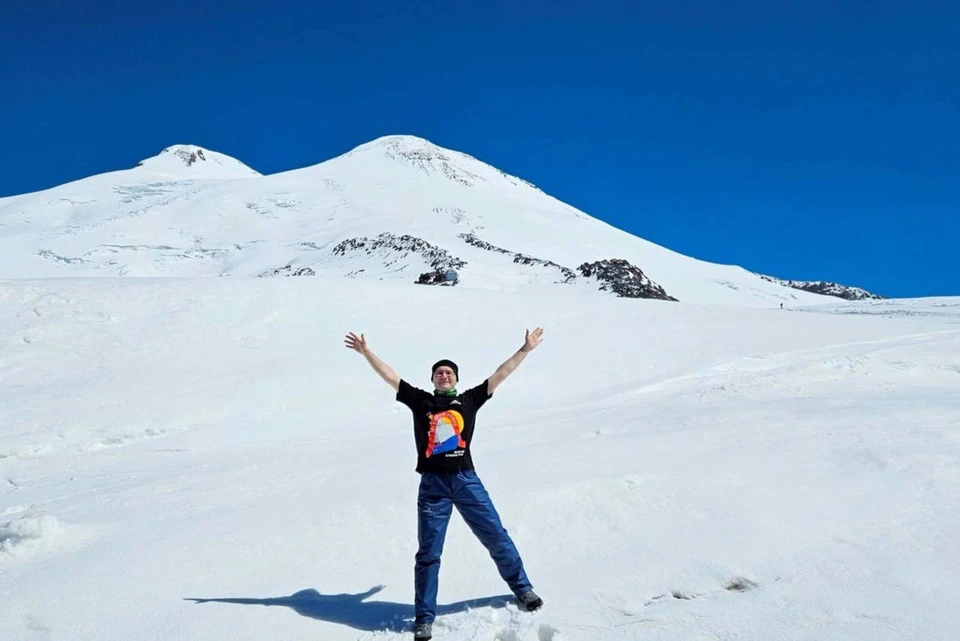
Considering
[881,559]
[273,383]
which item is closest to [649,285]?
[273,383]

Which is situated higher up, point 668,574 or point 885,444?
point 885,444

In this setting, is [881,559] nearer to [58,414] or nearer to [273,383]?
[273,383]

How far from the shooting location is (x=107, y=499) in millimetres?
7742

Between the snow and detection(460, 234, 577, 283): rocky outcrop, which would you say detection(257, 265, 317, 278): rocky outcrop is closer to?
detection(460, 234, 577, 283): rocky outcrop

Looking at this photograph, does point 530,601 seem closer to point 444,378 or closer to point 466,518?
point 466,518

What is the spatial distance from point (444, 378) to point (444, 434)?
1.16 feet

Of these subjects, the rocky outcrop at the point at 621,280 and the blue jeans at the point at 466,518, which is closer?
the blue jeans at the point at 466,518

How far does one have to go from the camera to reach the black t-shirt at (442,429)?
448 cm

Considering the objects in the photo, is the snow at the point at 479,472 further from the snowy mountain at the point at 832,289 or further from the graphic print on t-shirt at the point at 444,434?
the snowy mountain at the point at 832,289

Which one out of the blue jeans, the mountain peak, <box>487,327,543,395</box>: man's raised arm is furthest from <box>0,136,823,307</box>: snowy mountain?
the blue jeans

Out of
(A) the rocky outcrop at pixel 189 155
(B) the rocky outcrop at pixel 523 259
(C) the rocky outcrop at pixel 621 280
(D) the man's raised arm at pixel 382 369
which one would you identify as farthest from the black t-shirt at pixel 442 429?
(A) the rocky outcrop at pixel 189 155

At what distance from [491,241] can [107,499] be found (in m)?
55.6

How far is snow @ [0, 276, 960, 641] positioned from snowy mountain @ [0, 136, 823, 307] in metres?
23.4

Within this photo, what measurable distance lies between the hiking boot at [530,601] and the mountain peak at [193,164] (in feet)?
386
